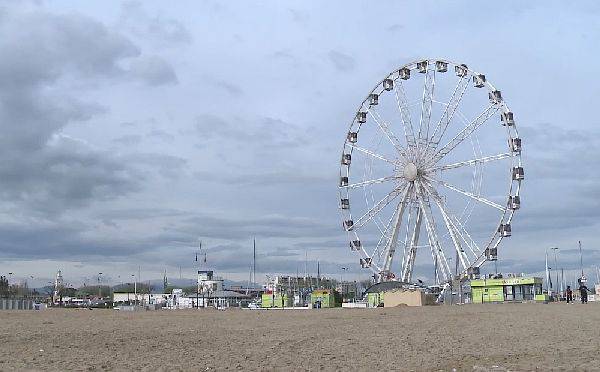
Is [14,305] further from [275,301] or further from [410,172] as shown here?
[410,172]

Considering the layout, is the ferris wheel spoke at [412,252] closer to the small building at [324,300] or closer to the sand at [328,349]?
the small building at [324,300]

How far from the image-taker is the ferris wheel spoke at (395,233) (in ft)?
192

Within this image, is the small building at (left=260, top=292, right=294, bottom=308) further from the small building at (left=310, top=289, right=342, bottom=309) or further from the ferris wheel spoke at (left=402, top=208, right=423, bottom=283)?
the ferris wheel spoke at (left=402, top=208, right=423, bottom=283)

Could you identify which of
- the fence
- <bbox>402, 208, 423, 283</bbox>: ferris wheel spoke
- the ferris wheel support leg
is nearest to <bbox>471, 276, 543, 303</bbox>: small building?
the ferris wheel support leg

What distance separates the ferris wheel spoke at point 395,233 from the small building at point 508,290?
45.0 ft

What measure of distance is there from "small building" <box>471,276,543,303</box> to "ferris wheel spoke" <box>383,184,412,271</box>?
→ 1372 centimetres

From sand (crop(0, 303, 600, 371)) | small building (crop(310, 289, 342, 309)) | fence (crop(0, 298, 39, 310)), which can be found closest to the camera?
sand (crop(0, 303, 600, 371))

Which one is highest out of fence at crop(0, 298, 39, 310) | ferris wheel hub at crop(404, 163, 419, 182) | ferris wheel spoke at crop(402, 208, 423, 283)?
ferris wheel hub at crop(404, 163, 419, 182)

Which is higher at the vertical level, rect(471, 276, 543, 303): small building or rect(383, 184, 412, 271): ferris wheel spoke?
rect(383, 184, 412, 271): ferris wheel spoke

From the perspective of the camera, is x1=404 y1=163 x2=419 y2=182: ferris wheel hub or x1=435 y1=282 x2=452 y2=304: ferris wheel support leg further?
x1=435 y1=282 x2=452 y2=304: ferris wheel support leg

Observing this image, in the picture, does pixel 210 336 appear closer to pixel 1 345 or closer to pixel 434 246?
pixel 1 345

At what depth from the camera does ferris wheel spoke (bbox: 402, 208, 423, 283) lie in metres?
58.5

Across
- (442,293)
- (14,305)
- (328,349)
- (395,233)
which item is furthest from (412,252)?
(14,305)

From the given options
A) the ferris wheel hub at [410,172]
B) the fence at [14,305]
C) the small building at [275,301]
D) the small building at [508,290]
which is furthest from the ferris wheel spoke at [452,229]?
the fence at [14,305]
